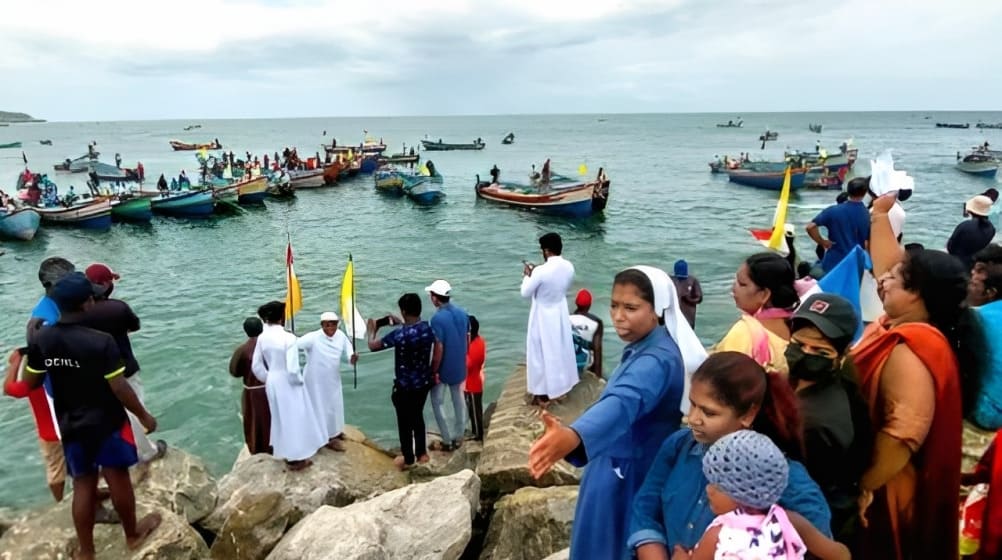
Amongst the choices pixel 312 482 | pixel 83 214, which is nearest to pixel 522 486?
pixel 312 482

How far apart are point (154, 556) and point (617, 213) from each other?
26.9m

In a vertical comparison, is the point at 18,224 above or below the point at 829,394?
below

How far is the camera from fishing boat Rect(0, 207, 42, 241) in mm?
23266

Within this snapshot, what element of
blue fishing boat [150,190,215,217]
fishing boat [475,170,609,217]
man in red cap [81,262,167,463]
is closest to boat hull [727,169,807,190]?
fishing boat [475,170,609,217]

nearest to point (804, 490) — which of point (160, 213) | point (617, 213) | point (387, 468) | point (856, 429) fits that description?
point (856, 429)

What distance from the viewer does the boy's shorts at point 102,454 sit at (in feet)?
12.5

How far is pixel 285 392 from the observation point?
570 centimetres

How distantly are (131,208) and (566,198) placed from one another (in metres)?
18.9

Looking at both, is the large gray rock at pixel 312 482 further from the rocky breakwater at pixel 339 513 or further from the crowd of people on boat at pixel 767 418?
the crowd of people on boat at pixel 767 418

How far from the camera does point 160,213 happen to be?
29000 mm

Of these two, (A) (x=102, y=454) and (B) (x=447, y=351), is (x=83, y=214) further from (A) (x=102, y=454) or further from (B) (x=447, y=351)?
(A) (x=102, y=454)

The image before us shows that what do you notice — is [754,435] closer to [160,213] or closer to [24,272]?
[24,272]

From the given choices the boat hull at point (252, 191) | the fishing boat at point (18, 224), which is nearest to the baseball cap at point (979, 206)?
the fishing boat at point (18, 224)

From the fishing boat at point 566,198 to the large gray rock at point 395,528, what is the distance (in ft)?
74.6
